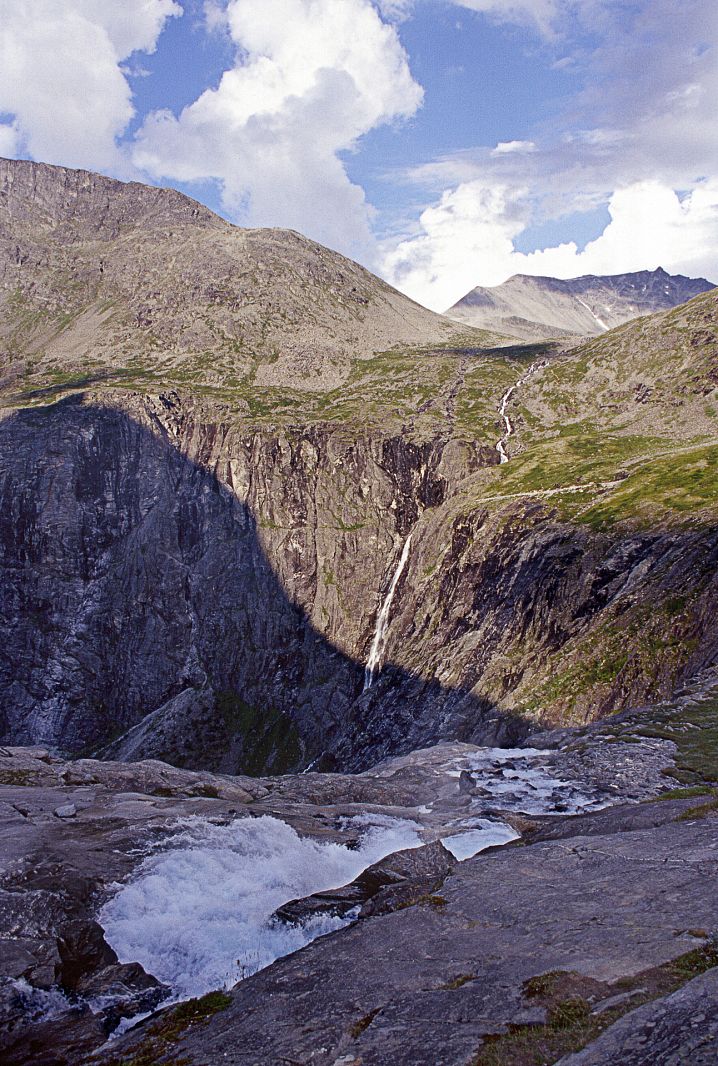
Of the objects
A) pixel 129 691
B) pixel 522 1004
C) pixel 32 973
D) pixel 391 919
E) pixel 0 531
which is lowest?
pixel 129 691

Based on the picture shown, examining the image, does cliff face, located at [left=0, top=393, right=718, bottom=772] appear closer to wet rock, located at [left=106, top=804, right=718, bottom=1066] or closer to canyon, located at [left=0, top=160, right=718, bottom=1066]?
canyon, located at [left=0, top=160, right=718, bottom=1066]

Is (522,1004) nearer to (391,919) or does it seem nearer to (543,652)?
(391,919)

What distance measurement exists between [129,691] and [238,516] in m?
44.8

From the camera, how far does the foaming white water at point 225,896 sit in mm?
21000

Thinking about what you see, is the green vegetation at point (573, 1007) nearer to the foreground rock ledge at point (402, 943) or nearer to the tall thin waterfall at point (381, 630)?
the foreground rock ledge at point (402, 943)

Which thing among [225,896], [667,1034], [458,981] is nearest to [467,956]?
[458,981]

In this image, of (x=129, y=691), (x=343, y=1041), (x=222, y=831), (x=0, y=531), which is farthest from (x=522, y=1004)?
(x=0, y=531)

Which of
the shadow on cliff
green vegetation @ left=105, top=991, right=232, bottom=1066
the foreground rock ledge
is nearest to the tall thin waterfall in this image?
the shadow on cliff

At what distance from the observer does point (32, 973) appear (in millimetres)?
19562

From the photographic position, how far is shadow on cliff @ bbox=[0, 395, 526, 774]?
129375 millimetres

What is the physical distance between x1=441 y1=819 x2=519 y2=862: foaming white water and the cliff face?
168 ft

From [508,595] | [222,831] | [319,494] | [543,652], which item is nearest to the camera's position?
[222,831]

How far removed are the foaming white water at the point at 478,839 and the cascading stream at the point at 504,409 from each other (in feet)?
367

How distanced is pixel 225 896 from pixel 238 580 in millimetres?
123219
